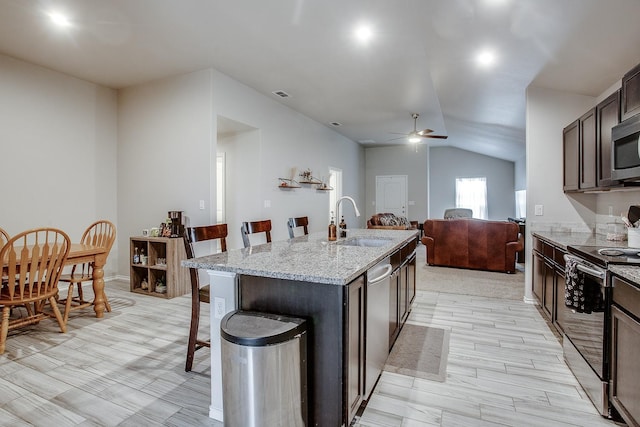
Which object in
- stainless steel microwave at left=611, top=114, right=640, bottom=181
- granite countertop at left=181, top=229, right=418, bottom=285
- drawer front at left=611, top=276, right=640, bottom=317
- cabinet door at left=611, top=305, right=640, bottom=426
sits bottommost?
cabinet door at left=611, top=305, right=640, bottom=426

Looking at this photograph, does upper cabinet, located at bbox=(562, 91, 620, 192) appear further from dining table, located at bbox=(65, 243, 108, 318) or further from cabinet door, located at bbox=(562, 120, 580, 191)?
dining table, located at bbox=(65, 243, 108, 318)

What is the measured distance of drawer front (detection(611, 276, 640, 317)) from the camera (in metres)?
1.50

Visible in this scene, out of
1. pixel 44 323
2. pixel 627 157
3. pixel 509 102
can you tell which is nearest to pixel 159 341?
pixel 44 323

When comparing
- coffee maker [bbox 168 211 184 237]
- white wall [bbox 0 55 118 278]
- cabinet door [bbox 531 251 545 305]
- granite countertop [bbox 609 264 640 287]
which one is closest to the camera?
granite countertop [bbox 609 264 640 287]

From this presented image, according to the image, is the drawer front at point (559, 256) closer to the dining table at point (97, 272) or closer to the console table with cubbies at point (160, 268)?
the console table with cubbies at point (160, 268)

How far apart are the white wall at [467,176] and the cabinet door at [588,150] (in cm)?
791

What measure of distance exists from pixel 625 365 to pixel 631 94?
179 centimetres

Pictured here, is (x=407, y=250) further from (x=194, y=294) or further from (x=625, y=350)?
(x=194, y=294)

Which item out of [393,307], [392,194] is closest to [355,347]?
[393,307]

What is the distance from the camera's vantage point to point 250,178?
17.4 feet

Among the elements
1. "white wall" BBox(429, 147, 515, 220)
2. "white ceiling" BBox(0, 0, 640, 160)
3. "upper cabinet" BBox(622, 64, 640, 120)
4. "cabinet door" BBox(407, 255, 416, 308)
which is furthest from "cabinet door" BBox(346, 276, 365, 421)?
"white wall" BBox(429, 147, 515, 220)

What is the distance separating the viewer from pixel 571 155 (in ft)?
11.0

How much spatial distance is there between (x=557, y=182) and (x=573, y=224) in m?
0.49

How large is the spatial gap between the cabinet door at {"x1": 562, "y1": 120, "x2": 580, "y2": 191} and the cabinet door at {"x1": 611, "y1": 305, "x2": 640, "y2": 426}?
1997 millimetres
